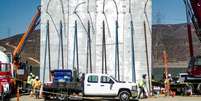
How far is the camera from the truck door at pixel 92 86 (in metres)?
31.5

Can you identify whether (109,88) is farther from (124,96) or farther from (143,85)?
(143,85)

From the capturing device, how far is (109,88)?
31438 millimetres

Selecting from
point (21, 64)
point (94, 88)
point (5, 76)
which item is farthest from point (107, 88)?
point (21, 64)

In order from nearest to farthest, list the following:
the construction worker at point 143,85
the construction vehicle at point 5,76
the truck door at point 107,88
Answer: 1. the construction vehicle at point 5,76
2. the truck door at point 107,88
3. the construction worker at point 143,85

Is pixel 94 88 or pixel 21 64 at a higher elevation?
pixel 21 64

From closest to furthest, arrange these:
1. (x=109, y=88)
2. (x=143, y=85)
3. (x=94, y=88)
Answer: (x=109, y=88) → (x=94, y=88) → (x=143, y=85)

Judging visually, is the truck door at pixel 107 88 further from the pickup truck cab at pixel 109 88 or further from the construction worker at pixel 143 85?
the construction worker at pixel 143 85

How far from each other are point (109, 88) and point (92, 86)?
120cm

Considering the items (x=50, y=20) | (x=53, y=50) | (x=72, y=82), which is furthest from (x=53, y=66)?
(x=72, y=82)

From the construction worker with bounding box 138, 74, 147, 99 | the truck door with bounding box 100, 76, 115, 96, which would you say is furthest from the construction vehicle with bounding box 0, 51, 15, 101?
the construction worker with bounding box 138, 74, 147, 99

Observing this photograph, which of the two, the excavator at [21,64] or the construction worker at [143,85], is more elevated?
the excavator at [21,64]

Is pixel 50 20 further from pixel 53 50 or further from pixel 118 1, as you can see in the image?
pixel 118 1

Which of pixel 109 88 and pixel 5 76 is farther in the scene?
pixel 5 76

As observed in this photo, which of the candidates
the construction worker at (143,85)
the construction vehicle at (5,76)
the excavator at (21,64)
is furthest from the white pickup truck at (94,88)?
the excavator at (21,64)
